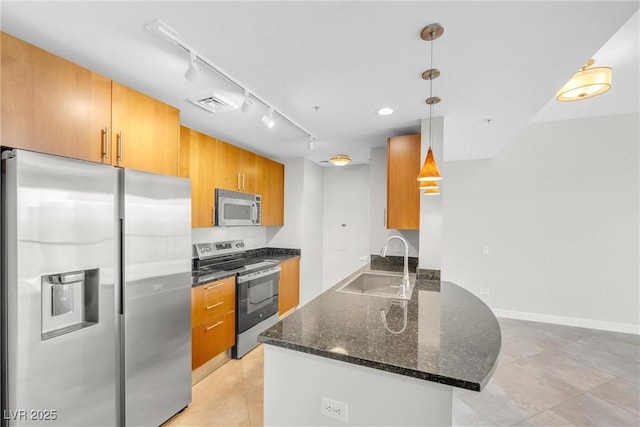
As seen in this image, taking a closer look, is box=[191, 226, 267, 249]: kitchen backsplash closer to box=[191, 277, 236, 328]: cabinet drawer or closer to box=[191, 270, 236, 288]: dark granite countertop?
box=[191, 270, 236, 288]: dark granite countertop

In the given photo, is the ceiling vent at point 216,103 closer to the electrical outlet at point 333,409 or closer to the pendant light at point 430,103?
the pendant light at point 430,103

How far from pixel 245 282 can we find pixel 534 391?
9.24 feet

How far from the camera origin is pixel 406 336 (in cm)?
137

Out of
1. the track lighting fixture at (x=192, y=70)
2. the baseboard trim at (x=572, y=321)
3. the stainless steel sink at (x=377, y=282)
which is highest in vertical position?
the track lighting fixture at (x=192, y=70)

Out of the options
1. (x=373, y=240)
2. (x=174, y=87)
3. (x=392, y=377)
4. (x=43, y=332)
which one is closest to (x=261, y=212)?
(x=373, y=240)

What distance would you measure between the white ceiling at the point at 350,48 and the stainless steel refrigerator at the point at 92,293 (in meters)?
0.65

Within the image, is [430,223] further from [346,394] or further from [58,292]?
[58,292]

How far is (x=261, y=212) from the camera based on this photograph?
3.97 m

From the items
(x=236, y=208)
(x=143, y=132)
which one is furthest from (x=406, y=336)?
(x=236, y=208)

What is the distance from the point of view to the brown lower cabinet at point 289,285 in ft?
13.0

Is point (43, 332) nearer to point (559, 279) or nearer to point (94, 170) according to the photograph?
point (94, 170)

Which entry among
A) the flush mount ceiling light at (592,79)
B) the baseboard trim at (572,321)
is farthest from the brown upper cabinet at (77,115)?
the baseboard trim at (572,321)

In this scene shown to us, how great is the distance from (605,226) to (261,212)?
4.55 metres

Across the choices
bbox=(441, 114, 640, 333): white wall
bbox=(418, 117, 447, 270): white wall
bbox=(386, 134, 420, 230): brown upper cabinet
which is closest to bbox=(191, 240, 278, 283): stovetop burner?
bbox=(386, 134, 420, 230): brown upper cabinet
